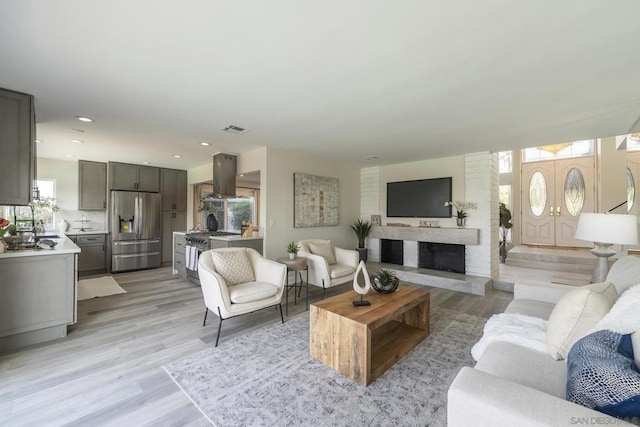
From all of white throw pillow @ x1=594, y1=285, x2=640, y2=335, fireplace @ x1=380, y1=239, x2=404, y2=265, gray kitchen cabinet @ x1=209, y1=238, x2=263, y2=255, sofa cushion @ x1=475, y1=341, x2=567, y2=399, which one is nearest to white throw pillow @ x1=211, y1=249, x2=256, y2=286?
gray kitchen cabinet @ x1=209, y1=238, x2=263, y2=255

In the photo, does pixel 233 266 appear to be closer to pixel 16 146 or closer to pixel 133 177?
pixel 16 146

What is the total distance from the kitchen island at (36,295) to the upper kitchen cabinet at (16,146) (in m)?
0.56

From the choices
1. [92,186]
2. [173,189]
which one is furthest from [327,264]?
[92,186]

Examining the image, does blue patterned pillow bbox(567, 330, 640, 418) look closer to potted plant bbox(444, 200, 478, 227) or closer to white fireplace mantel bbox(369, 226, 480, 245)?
white fireplace mantel bbox(369, 226, 480, 245)

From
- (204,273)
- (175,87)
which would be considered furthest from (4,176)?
(204,273)

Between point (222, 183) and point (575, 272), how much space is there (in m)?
7.14

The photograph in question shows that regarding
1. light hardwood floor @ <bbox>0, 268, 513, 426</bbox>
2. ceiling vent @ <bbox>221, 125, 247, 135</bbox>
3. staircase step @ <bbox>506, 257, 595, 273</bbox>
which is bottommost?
light hardwood floor @ <bbox>0, 268, 513, 426</bbox>

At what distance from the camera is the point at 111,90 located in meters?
2.38

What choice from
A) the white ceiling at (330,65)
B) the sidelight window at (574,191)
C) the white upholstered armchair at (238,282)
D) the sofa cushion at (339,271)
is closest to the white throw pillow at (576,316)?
the white ceiling at (330,65)

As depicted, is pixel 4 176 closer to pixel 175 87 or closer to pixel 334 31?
pixel 175 87

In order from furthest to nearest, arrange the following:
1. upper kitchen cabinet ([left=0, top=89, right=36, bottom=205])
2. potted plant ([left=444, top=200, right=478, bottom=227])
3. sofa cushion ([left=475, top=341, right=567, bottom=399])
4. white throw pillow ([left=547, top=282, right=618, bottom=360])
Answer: potted plant ([left=444, top=200, right=478, bottom=227])
upper kitchen cabinet ([left=0, top=89, right=36, bottom=205])
white throw pillow ([left=547, top=282, right=618, bottom=360])
sofa cushion ([left=475, top=341, right=567, bottom=399])

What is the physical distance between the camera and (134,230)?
5840 millimetres

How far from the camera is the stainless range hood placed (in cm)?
493

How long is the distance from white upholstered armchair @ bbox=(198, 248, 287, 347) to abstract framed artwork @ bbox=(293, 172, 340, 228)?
1.66 m
